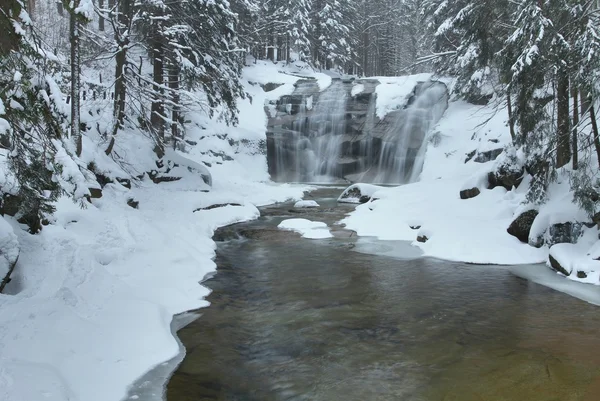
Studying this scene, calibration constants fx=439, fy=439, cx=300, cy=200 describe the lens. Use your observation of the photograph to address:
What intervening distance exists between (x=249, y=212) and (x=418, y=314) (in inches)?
390

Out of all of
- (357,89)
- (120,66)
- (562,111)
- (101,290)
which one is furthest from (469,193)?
(357,89)

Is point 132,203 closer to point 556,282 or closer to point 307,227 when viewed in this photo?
point 307,227

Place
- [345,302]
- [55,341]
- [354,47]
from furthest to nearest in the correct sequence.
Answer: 1. [354,47]
2. [345,302]
3. [55,341]

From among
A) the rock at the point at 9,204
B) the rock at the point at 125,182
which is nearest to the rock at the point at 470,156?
the rock at the point at 125,182

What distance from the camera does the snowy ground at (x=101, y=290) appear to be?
4.05 m

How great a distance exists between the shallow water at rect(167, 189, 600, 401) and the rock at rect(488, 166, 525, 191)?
4571 mm

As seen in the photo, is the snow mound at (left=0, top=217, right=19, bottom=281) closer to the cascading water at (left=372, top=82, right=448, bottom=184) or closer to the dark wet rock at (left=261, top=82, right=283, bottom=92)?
the cascading water at (left=372, top=82, right=448, bottom=184)

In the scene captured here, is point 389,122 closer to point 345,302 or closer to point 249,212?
point 249,212

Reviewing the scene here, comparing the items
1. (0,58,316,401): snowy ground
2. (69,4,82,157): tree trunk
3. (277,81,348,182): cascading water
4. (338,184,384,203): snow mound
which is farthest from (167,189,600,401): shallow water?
(277,81,348,182): cascading water

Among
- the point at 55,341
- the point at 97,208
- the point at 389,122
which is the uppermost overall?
the point at 389,122

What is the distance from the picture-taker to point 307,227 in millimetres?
13422

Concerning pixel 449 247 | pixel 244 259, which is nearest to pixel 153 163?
pixel 244 259

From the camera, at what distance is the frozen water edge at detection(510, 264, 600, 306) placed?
7188 millimetres

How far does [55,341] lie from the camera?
4426mm
